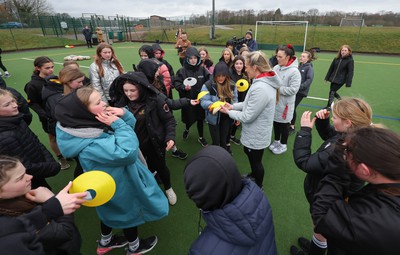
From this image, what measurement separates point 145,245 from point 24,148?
167 cm

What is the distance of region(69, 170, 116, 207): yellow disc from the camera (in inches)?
59.7

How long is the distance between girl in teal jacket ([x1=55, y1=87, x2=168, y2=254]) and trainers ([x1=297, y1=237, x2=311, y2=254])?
1.74 metres

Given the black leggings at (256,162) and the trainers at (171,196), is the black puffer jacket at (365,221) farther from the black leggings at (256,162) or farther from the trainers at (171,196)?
the trainers at (171,196)

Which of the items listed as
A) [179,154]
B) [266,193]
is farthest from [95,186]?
[179,154]

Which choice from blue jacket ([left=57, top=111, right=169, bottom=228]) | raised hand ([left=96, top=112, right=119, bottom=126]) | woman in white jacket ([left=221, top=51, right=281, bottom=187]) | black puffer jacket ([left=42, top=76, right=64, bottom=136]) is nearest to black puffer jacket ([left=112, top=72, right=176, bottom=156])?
blue jacket ([left=57, top=111, right=169, bottom=228])

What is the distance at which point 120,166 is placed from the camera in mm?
2072

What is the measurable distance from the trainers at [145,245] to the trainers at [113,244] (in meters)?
0.18

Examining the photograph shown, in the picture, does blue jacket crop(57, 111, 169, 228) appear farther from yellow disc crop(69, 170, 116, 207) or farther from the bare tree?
the bare tree

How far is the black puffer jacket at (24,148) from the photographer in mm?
2121

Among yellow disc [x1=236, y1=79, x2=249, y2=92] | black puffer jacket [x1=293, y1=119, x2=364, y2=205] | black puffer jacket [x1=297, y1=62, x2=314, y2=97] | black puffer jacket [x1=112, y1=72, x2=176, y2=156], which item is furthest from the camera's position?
black puffer jacket [x1=297, y1=62, x2=314, y2=97]

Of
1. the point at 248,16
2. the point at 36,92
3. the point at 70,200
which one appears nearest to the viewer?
the point at 70,200

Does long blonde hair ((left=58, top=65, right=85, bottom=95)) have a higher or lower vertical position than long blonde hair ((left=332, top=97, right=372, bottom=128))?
higher

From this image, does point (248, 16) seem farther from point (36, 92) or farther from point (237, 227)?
point (237, 227)

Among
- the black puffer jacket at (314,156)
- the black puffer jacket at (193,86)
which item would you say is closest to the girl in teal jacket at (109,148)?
the black puffer jacket at (314,156)
